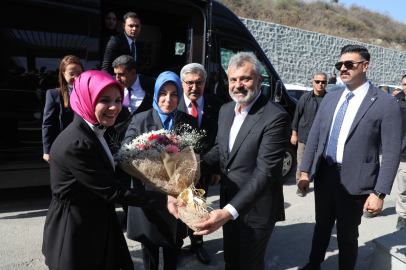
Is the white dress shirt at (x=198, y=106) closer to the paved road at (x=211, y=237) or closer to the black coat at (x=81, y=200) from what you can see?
the paved road at (x=211, y=237)

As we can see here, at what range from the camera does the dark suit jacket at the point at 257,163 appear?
2176mm

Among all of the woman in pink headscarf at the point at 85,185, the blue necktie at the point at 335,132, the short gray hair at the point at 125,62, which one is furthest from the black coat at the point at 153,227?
the short gray hair at the point at 125,62

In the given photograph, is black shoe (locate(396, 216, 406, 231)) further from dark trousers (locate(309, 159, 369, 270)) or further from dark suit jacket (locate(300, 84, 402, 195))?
dark suit jacket (locate(300, 84, 402, 195))

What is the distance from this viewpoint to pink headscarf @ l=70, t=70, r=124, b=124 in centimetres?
182

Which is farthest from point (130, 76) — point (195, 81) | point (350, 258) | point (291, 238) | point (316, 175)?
point (350, 258)

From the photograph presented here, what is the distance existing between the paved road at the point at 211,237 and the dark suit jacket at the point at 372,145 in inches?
48.8

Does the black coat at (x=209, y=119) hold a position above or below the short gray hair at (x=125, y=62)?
below

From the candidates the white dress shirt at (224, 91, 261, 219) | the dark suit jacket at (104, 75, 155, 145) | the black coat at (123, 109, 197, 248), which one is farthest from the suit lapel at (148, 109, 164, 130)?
the dark suit jacket at (104, 75, 155, 145)

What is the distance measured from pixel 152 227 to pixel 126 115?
1.85m

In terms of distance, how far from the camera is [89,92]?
1825mm

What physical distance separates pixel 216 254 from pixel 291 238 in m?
1.07

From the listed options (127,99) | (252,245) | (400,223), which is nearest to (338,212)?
(252,245)

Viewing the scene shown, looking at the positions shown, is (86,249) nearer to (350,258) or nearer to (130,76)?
(350,258)

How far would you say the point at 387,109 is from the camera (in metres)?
2.59
